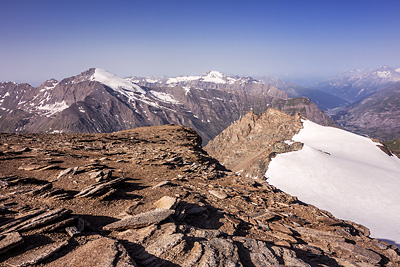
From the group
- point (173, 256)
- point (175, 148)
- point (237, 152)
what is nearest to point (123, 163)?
point (175, 148)

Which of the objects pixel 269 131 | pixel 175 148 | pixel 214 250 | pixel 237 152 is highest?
pixel 214 250

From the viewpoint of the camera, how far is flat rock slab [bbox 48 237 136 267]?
6223 millimetres

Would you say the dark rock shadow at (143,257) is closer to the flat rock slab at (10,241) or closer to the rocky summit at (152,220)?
the rocky summit at (152,220)

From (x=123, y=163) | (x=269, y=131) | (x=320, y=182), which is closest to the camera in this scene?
(x=123, y=163)

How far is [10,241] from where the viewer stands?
655 centimetres

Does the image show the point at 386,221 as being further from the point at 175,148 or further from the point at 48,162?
the point at 48,162

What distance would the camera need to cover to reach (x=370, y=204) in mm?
34688

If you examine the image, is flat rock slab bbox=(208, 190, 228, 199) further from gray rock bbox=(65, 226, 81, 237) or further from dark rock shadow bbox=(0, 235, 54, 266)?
dark rock shadow bbox=(0, 235, 54, 266)

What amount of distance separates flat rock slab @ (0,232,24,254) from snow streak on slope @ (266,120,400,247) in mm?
34608

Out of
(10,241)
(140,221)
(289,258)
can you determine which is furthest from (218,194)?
(10,241)

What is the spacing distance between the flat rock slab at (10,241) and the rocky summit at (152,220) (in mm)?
26

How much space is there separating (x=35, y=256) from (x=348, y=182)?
166ft

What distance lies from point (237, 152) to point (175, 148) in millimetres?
91941

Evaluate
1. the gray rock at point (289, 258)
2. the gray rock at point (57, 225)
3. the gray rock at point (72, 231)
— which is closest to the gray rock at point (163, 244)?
the gray rock at point (72, 231)
